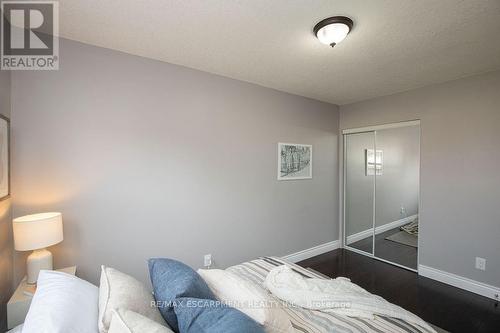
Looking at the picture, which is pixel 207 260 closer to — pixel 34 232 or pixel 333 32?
pixel 34 232

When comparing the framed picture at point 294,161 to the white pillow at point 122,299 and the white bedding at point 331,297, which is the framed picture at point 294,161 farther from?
the white pillow at point 122,299

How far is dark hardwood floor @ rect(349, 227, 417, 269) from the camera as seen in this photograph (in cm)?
335

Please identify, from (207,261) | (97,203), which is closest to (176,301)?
(97,203)

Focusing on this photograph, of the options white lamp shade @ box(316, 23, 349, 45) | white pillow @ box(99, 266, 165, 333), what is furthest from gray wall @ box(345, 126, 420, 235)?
white pillow @ box(99, 266, 165, 333)

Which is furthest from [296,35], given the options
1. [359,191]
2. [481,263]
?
[481,263]

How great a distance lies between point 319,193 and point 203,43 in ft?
9.35

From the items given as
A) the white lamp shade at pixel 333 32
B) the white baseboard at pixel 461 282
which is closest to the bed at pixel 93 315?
the white lamp shade at pixel 333 32

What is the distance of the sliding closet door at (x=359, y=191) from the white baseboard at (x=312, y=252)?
10.3 inches

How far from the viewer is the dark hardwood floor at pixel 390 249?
335 centimetres

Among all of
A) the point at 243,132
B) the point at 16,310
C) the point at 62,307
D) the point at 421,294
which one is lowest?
the point at 421,294

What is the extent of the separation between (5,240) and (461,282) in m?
4.59

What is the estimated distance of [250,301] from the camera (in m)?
1.15

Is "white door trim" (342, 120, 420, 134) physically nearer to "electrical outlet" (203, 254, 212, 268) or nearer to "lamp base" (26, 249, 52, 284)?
"electrical outlet" (203, 254, 212, 268)

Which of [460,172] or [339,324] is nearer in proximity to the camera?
[339,324]
